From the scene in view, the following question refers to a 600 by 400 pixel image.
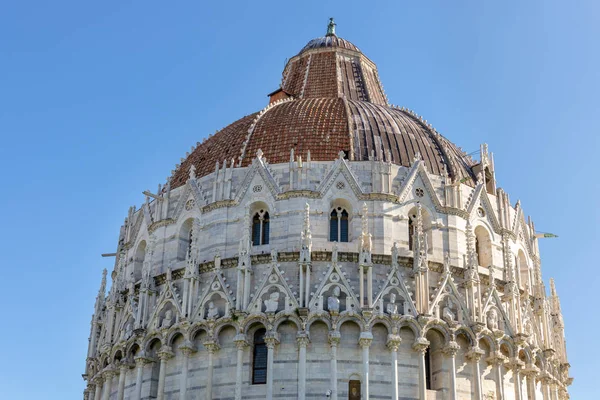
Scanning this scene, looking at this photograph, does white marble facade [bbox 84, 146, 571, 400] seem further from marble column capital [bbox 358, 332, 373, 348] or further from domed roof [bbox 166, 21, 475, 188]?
domed roof [bbox 166, 21, 475, 188]

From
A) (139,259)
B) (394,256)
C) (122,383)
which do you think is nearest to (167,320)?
(122,383)

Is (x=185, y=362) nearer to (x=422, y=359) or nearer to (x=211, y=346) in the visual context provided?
(x=211, y=346)

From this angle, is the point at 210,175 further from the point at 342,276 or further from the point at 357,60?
the point at 357,60

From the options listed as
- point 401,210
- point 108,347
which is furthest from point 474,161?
point 108,347

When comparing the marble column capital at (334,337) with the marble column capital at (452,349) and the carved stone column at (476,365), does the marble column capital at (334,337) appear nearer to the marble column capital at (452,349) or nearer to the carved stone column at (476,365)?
the marble column capital at (452,349)

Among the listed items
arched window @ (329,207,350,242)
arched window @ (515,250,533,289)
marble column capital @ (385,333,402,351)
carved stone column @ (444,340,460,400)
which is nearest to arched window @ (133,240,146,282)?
arched window @ (329,207,350,242)

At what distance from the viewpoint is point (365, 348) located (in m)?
Result: 32.5

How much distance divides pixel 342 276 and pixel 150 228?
10.6 meters

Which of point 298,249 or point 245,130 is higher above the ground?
point 245,130

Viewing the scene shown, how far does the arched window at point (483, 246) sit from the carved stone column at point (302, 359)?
994 centimetres

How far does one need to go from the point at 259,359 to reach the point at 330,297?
3.73 meters

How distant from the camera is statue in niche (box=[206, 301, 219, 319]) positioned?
34.0m

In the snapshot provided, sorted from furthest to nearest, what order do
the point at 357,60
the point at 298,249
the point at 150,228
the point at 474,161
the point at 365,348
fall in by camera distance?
the point at 357,60
the point at 474,161
the point at 150,228
the point at 298,249
the point at 365,348

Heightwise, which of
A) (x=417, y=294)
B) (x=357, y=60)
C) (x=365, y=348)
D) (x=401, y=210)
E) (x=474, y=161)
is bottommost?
(x=365, y=348)
